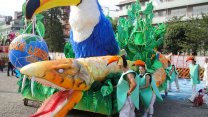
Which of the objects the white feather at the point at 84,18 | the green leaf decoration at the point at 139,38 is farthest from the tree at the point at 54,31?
the white feather at the point at 84,18

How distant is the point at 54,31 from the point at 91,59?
31.1 meters

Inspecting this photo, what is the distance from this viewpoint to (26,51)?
24.6 ft

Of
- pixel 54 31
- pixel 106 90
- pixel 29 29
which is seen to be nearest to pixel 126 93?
pixel 106 90

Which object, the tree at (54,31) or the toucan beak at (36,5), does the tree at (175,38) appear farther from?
the toucan beak at (36,5)

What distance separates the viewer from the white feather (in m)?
7.16

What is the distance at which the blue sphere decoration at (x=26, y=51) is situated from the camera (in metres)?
7.46

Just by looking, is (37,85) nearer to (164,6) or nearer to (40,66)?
(40,66)

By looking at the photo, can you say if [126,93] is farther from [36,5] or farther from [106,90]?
[36,5]

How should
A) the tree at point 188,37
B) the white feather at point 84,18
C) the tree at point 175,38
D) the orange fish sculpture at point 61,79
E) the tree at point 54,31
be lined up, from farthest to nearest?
the tree at point 54,31
the tree at point 175,38
the tree at point 188,37
the white feather at point 84,18
the orange fish sculpture at point 61,79

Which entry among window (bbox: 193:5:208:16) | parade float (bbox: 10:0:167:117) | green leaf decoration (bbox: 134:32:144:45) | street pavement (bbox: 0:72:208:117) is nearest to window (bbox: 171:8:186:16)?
window (bbox: 193:5:208:16)

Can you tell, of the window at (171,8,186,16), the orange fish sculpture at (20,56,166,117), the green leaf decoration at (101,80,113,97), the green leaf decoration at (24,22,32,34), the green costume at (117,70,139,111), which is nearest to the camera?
the orange fish sculpture at (20,56,166,117)

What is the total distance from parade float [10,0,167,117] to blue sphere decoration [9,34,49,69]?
0.15 feet

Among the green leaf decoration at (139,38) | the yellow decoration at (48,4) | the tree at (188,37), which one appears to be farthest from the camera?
the tree at (188,37)

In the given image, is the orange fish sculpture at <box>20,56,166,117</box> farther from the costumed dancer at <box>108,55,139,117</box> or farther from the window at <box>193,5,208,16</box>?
the window at <box>193,5,208,16</box>
